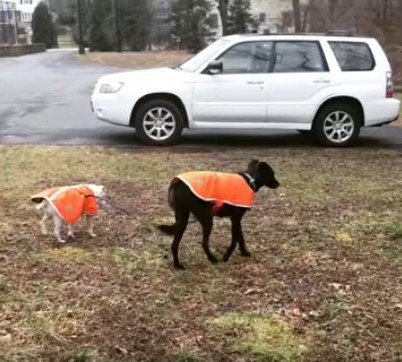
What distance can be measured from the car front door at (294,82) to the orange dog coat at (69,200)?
17.4 ft

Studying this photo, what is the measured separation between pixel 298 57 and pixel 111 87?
9.13ft

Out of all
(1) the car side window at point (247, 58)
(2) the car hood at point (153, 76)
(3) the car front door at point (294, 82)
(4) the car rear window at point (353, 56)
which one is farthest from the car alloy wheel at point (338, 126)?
(2) the car hood at point (153, 76)

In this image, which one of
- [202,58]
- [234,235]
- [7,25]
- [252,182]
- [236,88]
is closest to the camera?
[252,182]

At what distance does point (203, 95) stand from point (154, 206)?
3.74m

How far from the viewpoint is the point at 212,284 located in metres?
4.56

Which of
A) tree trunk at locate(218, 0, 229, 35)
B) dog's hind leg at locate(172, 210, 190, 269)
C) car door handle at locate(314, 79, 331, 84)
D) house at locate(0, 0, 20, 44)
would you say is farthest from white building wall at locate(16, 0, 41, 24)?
dog's hind leg at locate(172, 210, 190, 269)

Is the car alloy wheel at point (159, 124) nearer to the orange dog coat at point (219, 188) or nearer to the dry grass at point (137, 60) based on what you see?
the orange dog coat at point (219, 188)

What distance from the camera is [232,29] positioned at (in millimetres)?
45156

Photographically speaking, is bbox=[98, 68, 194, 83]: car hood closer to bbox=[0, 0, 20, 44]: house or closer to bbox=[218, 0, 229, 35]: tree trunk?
bbox=[218, 0, 229, 35]: tree trunk

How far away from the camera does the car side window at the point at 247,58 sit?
10.1 meters

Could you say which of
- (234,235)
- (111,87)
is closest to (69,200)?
(234,235)

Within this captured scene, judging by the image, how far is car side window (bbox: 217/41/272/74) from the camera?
1006cm

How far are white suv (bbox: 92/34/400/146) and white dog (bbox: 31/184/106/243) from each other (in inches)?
Answer: 192

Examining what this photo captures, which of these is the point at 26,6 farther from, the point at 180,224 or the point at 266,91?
the point at 180,224
